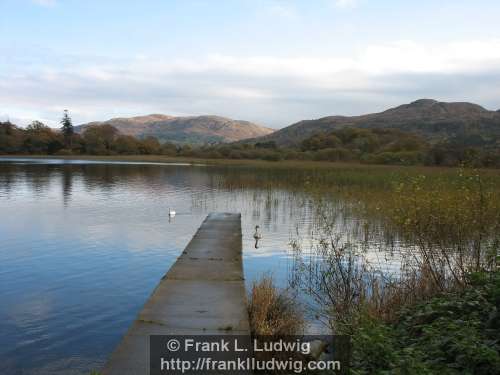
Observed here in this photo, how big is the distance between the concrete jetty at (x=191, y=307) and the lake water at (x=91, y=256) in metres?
0.77

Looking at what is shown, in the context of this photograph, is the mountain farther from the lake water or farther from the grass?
the grass

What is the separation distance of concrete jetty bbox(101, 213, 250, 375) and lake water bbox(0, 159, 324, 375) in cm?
77

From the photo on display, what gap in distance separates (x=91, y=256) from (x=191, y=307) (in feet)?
22.4

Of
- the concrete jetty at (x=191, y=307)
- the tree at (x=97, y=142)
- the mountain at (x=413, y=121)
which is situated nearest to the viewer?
the concrete jetty at (x=191, y=307)

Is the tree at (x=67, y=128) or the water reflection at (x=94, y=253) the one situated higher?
the tree at (x=67, y=128)

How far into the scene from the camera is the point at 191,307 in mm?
7895

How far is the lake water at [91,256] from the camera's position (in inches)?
294

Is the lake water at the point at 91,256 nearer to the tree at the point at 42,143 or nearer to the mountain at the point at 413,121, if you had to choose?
the tree at the point at 42,143

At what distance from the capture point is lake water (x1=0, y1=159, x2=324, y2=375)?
24.5 ft

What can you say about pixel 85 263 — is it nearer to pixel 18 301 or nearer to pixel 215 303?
pixel 18 301

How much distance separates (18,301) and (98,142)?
96.7 meters

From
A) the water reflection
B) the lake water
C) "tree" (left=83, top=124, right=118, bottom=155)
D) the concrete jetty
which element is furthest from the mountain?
the concrete jetty

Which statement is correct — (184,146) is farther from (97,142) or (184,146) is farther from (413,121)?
(413,121)

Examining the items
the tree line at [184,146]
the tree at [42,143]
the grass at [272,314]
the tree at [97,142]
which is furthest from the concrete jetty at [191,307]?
the tree at [42,143]
